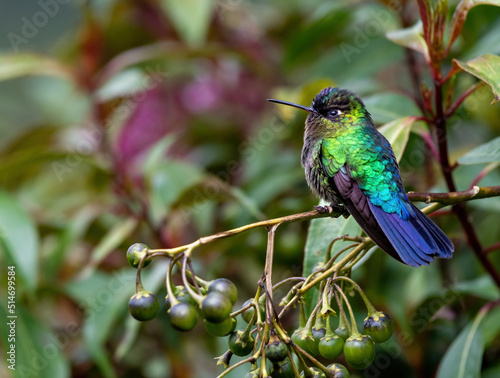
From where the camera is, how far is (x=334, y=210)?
158cm

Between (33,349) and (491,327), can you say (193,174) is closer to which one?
(33,349)

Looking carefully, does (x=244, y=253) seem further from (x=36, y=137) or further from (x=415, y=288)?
(x=36, y=137)

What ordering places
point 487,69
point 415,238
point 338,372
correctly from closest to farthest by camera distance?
point 338,372, point 415,238, point 487,69

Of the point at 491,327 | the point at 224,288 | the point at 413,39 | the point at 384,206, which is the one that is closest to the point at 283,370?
the point at 224,288

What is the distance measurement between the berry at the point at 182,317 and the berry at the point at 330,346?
28 centimetres

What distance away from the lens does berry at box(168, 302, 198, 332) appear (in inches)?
45.1

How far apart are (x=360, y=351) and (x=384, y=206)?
48 cm

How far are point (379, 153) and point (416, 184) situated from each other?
3.62 feet

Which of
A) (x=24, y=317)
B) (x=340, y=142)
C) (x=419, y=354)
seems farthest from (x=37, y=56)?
(x=419, y=354)

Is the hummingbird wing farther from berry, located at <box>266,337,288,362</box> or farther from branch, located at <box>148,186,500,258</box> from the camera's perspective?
berry, located at <box>266,337,288,362</box>

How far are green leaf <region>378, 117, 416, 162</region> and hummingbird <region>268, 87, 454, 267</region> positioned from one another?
0.02m

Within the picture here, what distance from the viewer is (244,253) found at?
265 cm

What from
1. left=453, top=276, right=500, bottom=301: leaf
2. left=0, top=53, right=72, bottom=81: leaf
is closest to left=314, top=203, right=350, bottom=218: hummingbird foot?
left=453, top=276, right=500, bottom=301: leaf

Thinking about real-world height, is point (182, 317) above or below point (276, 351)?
above
